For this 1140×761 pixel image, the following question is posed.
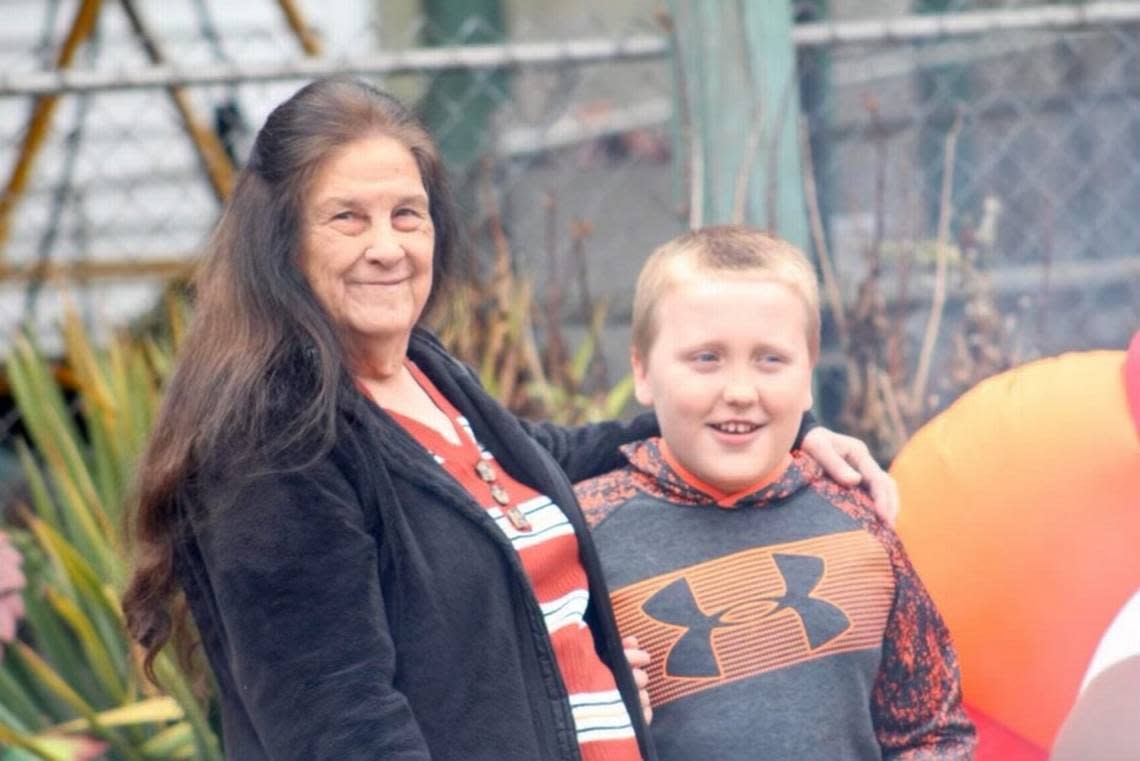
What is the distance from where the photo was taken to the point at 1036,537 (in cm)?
249

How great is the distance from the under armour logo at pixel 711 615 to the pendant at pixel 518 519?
0.74ft

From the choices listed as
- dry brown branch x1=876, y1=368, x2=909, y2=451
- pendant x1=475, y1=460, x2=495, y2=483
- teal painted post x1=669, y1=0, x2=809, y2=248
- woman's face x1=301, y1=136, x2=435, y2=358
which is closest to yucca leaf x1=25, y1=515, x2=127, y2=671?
pendant x1=475, y1=460, x2=495, y2=483

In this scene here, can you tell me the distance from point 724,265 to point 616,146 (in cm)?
457

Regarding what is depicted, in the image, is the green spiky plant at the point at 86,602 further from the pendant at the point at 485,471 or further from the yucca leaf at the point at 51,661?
the pendant at the point at 485,471

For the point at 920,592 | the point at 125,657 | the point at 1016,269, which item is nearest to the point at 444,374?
the point at 920,592

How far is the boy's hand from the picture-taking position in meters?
2.53

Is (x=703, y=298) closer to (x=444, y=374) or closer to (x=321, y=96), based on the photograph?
(x=444, y=374)

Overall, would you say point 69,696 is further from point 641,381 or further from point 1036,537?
point 1036,537

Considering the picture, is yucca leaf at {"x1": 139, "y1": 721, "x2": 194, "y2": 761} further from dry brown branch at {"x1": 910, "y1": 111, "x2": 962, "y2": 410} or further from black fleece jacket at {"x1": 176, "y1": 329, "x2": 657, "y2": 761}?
dry brown branch at {"x1": 910, "y1": 111, "x2": 962, "y2": 410}

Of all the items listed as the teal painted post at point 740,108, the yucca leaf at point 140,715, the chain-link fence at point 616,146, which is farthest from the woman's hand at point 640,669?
the chain-link fence at point 616,146

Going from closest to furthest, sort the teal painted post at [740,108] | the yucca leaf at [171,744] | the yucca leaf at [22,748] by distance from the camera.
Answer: the yucca leaf at [22,748] → the yucca leaf at [171,744] → the teal painted post at [740,108]

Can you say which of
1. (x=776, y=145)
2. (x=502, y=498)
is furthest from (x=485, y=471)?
(x=776, y=145)

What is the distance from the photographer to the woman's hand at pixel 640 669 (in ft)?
7.57

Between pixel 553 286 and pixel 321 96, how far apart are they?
2.00 metres
